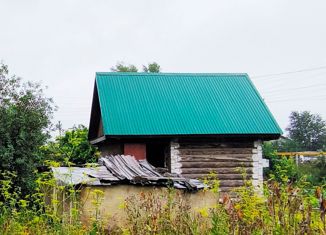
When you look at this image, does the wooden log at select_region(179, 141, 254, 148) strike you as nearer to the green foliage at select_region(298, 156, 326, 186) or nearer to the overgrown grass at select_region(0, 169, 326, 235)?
the overgrown grass at select_region(0, 169, 326, 235)

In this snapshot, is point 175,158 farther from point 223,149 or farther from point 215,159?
point 223,149

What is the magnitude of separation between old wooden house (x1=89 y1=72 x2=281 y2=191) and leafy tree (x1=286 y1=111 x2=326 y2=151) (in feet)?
162

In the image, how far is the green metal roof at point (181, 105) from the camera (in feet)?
56.0

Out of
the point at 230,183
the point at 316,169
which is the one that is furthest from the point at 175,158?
the point at 316,169

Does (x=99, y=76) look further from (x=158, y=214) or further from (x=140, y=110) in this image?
(x=158, y=214)

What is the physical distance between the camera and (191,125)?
17.2 meters

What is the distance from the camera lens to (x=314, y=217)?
174 inches

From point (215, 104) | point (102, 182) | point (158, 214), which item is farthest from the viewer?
point (215, 104)

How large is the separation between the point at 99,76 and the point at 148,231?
14770 millimetres

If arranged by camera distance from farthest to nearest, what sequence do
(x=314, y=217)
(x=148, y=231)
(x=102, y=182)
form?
1. (x=102, y=182)
2. (x=148, y=231)
3. (x=314, y=217)

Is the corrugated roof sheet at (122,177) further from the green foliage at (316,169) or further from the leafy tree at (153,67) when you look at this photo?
the leafy tree at (153,67)

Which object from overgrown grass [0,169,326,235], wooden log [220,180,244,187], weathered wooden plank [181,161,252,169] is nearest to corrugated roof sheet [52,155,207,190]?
overgrown grass [0,169,326,235]

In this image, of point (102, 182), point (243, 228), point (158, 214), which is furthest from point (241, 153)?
point (243, 228)

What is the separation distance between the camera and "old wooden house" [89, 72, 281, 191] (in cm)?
1695
